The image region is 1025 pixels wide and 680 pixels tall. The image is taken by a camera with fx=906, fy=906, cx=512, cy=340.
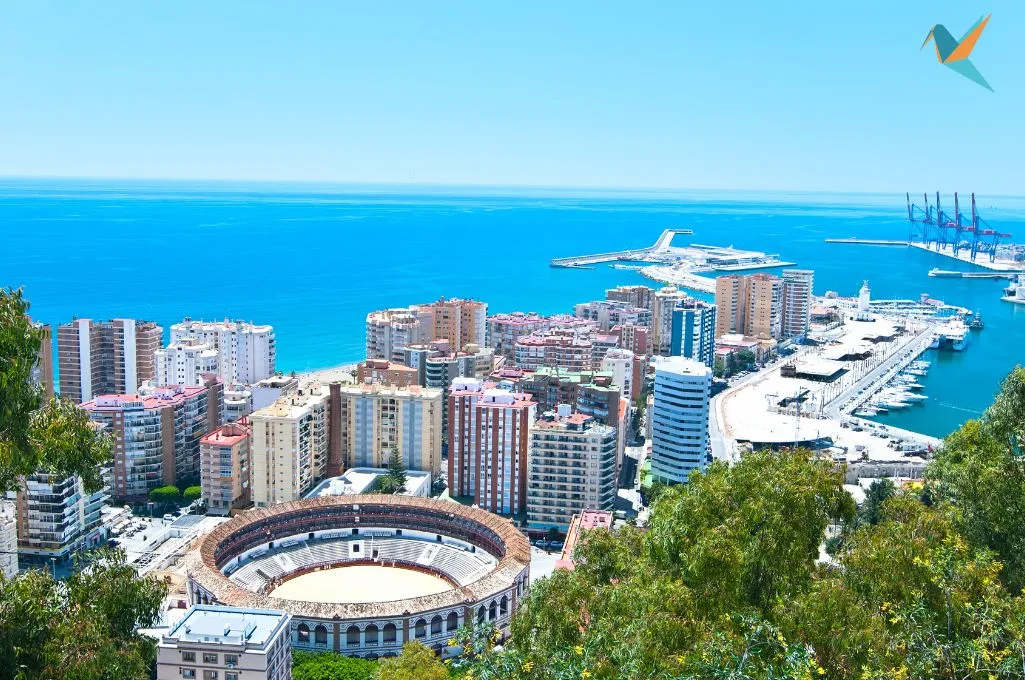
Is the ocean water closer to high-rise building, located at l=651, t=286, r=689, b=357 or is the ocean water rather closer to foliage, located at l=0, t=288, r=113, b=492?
high-rise building, located at l=651, t=286, r=689, b=357

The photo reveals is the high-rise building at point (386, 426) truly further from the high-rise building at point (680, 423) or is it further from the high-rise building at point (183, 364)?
the high-rise building at point (183, 364)

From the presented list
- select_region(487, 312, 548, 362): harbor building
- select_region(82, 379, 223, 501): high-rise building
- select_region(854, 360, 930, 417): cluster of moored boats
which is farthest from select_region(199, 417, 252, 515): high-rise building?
select_region(854, 360, 930, 417): cluster of moored boats

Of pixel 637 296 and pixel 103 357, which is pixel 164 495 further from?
pixel 637 296

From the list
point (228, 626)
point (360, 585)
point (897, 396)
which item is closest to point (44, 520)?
point (360, 585)

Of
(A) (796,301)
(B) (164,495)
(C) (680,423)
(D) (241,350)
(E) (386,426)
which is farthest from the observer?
(A) (796,301)

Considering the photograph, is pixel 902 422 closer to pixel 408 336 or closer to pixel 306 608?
pixel 408 336

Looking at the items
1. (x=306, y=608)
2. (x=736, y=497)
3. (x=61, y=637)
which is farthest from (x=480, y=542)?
(x=61, y=637)

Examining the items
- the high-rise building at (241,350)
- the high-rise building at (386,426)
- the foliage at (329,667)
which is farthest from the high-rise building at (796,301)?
the foliage at (329,667)
